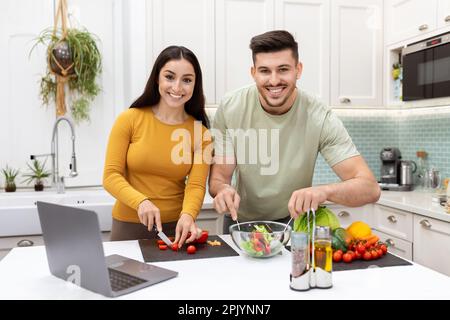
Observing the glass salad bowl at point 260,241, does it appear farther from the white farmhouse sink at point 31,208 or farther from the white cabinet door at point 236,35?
the white cabinet door at point 236,35

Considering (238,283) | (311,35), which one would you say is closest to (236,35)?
(311,35)

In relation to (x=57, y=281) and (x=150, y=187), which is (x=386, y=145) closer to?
(x=150, y=187)

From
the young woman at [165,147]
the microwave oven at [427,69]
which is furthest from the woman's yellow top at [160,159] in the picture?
the microwave oven at [427,69]

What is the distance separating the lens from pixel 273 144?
206 cm

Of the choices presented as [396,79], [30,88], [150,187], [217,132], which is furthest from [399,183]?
[30,88]

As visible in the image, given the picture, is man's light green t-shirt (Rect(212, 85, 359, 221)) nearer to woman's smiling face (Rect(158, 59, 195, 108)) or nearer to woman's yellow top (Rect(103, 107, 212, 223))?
woman's yellow top (Rect(103, 107, 212, 223))

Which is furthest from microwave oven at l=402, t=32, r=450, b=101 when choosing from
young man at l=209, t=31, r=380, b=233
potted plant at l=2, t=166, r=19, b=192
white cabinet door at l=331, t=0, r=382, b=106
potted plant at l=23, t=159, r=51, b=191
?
potted plant at l=2, t=166, r=19, b=192

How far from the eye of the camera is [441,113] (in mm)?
3285

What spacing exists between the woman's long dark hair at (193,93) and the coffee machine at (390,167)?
195cm

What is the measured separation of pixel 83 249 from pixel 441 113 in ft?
9.26

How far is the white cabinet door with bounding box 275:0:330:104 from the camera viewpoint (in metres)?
3.26

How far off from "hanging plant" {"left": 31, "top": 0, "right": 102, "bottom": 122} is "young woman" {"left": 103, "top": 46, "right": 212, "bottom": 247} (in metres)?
1.34

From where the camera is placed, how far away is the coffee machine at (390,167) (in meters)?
3.53

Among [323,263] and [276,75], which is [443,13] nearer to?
[276,75]
